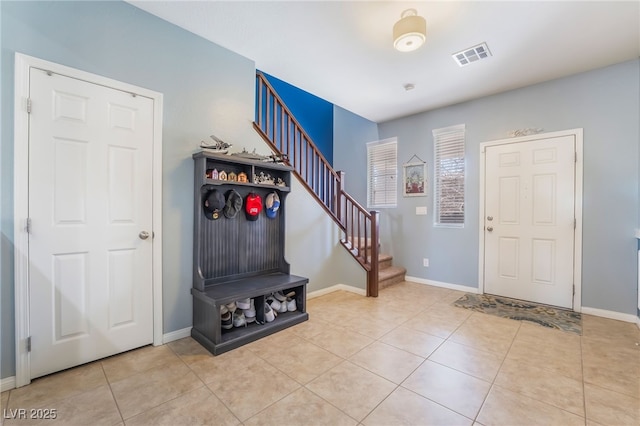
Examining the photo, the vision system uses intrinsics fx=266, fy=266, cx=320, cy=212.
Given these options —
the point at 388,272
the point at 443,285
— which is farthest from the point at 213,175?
the point at 443,285

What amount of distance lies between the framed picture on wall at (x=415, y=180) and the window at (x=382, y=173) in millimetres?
196

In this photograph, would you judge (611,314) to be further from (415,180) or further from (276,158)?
(276,158)

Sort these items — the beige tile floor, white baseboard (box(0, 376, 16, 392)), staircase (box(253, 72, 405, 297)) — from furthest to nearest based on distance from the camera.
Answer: staircase (box(253, 72, 405, 297)), white baseboard (box(0, 376, 16, 392)), the beige tile floor

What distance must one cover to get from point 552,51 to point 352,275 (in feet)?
11.2

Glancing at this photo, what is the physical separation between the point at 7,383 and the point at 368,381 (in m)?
2.38

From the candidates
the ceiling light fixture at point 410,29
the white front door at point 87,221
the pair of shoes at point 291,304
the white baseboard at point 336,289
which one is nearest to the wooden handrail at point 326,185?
the white baseboard at point 336,289

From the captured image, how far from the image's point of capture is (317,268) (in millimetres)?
3736

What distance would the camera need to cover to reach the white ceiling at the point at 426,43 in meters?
2.20

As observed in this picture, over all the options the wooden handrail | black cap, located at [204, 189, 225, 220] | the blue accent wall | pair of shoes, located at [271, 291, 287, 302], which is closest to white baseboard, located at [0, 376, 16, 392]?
black cap, located at [204, 189, 225, 220]

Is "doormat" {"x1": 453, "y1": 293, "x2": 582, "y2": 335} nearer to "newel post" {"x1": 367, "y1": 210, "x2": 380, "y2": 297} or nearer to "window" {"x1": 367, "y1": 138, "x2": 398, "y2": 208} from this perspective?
"newel post" {"x1": 367, "y1": 210, "x2": 380, "y2": 297}

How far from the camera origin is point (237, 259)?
283cm

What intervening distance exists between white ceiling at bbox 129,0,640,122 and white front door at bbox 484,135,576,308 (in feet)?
3.09

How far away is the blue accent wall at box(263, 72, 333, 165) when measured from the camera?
4.77 metres

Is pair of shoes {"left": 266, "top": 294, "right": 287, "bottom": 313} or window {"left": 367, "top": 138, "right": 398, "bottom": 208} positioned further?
window {"left": 367, "top": 138, "right": 398, "bottom": 208}
